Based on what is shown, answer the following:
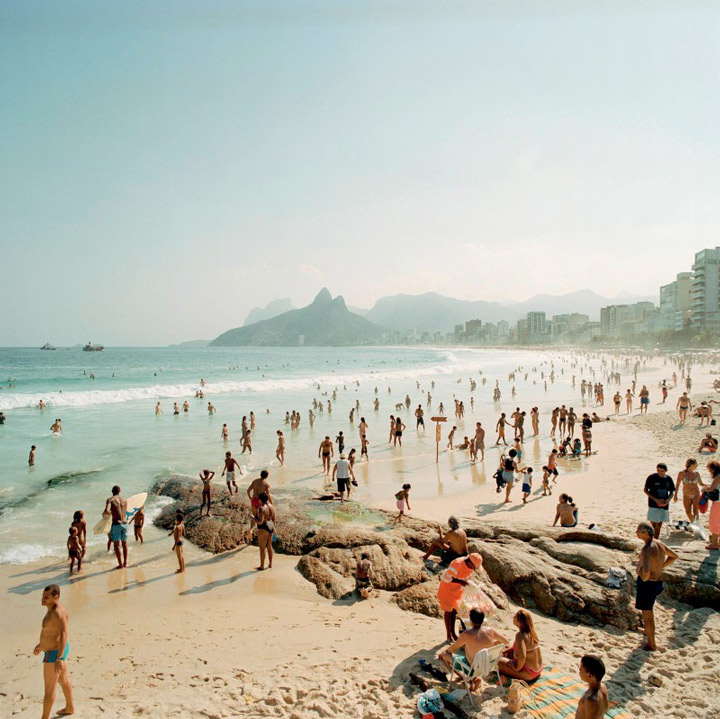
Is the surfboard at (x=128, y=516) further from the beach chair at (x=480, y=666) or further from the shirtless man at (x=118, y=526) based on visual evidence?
the beach chair at (x=480, y=666)

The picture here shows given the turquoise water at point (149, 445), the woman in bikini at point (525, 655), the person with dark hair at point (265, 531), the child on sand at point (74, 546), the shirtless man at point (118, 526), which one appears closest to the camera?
the woman in bikini at point (525, 655)

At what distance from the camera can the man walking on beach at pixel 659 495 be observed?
769 cm

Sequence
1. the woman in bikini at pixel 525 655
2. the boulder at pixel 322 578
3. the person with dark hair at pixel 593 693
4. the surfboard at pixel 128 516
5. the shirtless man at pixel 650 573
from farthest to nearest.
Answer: the surfboard at pixel 128 516, the boulder at pixel 322 578, the shirtless man at pixel 650 573, the woman in bikini at pixel 525 655, the person with dark hair at pixel 593 693

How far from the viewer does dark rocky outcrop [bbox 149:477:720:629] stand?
20.2 feet

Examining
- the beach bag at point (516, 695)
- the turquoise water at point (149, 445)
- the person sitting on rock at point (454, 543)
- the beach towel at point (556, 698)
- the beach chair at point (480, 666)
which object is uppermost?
the person sitting on rock at point (454, 543)

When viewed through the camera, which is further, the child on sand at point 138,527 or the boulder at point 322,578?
the child on sand at point 138,527

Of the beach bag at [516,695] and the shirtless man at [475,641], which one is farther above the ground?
the shirtless man at [475,641]

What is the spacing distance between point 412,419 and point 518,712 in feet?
78.3

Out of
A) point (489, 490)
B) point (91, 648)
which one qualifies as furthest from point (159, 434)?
point (91, 648)

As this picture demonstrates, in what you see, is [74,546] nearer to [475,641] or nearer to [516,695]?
[475,641]

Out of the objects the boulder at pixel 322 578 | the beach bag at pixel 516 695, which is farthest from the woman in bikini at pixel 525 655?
the boulder at pixel 322 578

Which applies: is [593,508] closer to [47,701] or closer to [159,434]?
[47,701]

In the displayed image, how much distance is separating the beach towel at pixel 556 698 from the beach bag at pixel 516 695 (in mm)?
45

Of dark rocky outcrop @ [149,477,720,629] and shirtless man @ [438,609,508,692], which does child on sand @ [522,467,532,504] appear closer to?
Answer: dark rocky outcrop @ [149,477,720,629]
